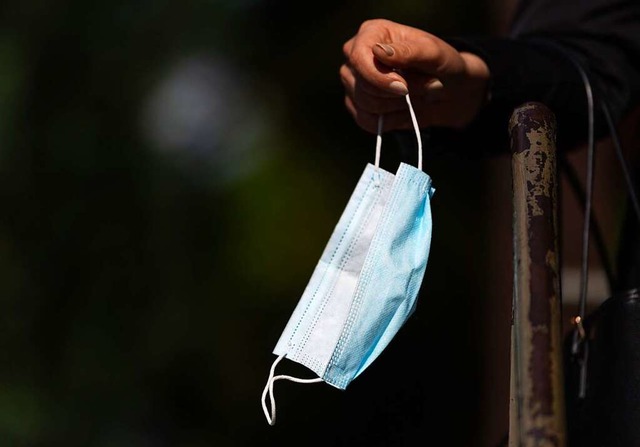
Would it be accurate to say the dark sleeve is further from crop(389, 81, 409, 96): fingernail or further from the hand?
crop(389, 81, 409, 96): fingernail

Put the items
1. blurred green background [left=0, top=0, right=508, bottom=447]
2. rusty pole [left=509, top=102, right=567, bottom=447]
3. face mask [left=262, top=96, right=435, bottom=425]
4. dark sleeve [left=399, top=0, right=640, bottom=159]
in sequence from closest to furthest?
rusty pole [left=509, top=102, right=567, bottom=447] < face mask [left=262, top=96, right=435, bottom=425] < dark sleeve [left=399, top=0, right=640, bottom=159] < blurred green background [left=0, top=0, right=508, bottom=447]

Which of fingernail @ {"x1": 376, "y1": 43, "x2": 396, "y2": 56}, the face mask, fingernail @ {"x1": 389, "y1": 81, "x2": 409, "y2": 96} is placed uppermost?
fingernail @ {"x1": 376, "y1": 43, "x2": 396, "y2": 56}

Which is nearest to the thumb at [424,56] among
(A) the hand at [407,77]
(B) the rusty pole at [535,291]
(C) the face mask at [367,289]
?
(A) the hand at [407,77]

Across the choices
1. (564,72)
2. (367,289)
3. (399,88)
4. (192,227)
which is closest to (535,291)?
(367,289)

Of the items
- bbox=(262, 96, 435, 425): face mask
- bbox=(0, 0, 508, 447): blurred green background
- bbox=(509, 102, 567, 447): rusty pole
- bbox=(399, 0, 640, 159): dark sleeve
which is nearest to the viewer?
bbox=(509, 102, 567, 447): rusty pole

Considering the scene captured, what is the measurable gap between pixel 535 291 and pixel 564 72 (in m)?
0.63

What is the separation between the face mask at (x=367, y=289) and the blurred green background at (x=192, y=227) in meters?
1.15

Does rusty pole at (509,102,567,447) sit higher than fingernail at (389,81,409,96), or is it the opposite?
fingernail at (389,81,409,96)

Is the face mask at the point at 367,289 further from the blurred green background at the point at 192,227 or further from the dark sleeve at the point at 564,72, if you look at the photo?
the blurred green background at the point at 192,227

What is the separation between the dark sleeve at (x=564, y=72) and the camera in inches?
43.4

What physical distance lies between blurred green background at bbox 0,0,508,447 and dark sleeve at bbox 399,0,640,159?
82 cm

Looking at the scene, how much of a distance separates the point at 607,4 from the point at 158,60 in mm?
1340

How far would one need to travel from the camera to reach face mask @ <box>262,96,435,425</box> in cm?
81

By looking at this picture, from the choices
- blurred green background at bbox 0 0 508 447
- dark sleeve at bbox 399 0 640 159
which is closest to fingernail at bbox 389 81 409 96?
dark sleeve at bbox 399 0 640 159
